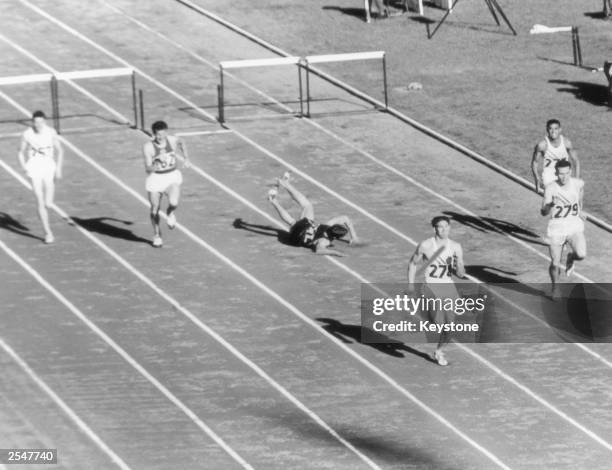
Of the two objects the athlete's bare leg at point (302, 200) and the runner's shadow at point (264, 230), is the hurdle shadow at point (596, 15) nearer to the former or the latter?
the runner's shadow at point (264, 230)

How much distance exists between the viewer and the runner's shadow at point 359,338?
77.3ft

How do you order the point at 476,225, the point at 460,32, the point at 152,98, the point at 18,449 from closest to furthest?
the point at 18,449 < the point at 476,225 < the point at 152,98 < the point at 460,32

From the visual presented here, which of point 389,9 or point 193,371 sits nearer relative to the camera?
point 193,371

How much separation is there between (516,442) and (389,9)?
823 inches

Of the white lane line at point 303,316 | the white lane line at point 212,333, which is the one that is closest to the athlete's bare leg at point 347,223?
the white lane line at point 303,316

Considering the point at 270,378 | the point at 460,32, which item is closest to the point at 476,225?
the point at 270,378

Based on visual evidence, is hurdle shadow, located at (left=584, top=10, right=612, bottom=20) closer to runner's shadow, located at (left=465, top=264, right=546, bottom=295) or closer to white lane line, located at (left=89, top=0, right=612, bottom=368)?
white lane line, located at (left=89, top=0, right=612, bottom=368)

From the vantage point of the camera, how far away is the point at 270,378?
22719mm

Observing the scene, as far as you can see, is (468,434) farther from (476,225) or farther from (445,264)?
(476,225)

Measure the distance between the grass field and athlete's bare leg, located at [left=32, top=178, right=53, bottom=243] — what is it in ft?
0.84

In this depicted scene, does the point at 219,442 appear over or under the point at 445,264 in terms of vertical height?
under

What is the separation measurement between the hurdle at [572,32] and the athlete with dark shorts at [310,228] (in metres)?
11.6

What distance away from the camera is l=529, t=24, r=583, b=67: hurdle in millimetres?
37344

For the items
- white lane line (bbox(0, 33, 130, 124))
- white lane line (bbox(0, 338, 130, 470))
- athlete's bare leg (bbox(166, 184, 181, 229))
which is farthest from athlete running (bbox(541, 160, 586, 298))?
white lane line (bbox(0, 33, 130, 124))
